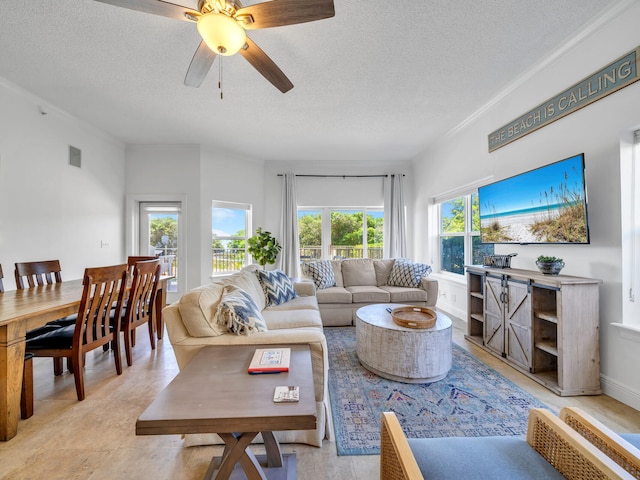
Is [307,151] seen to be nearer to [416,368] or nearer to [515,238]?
[515,238]

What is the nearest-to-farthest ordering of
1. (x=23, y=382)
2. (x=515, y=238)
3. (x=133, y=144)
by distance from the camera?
1. (x=23, y=382)
2. (x=515, y=238)
3. (x=133, y=144)

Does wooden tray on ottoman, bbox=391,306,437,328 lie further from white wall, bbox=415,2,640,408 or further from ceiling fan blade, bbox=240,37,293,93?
ceiling fan blade, bbox=240,37,293,93

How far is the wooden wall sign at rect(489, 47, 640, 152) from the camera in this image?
1.94 meters

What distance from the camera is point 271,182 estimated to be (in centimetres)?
558

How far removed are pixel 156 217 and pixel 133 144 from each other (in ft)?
4.26

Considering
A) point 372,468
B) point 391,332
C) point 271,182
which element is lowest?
point 372,468

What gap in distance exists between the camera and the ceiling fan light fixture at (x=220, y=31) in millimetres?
1543

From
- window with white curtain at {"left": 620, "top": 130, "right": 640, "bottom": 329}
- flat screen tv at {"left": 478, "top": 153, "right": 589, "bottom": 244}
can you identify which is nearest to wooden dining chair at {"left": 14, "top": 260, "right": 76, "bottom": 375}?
flat screen tv at {"left": 478, "top": 153, "right": 589, "bottom": 244}

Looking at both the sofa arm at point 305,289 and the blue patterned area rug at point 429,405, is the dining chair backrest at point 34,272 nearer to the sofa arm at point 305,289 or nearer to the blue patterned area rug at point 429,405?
the sofa arm at point 305,289

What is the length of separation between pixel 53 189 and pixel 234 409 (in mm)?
4121

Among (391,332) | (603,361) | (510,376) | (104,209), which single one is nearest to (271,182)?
(104,209)

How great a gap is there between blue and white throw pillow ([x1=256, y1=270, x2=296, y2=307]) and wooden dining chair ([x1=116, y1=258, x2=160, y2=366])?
1.11 meters

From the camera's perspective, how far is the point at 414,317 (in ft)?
8.24

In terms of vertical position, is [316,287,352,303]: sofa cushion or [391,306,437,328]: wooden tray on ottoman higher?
[391,306,437,328]: wooden tray on ottoman
